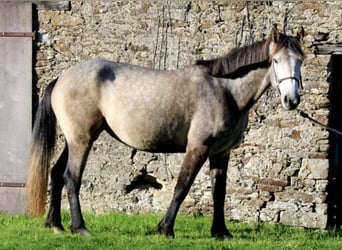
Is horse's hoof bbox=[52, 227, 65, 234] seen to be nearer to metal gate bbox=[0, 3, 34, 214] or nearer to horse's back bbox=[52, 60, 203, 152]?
horse's back bbox=[52, 60, 203, 152]

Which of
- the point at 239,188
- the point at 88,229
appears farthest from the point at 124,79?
the point at 239,188

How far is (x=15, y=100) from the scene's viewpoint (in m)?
12.8

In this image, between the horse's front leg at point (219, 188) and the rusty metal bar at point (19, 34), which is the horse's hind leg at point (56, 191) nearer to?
the horse's front leg at point (219, 188)

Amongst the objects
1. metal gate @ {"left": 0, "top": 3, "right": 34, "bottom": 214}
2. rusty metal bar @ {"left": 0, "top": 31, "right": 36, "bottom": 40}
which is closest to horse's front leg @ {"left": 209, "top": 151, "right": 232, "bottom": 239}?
metal gate @ {"left": 0, "top": 3, "right": 34, "bottom": 214}

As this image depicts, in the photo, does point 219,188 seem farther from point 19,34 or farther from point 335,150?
point 19,34

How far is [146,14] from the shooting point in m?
12.6

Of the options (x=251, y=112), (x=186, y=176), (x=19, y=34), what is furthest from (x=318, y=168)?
(x=19, y=34)

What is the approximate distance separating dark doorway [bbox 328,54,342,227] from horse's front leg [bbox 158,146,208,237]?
2.80 meters

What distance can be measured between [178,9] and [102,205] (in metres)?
2.82

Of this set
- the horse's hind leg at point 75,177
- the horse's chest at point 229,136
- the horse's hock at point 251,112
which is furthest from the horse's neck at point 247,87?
the horse's hock at point 251,112

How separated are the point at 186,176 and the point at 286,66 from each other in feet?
5.24

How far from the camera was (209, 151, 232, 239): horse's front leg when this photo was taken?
34.5ft

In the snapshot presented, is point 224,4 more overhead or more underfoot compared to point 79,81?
more overhead

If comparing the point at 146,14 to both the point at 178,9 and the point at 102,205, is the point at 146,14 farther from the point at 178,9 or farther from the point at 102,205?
the point at 102,205
